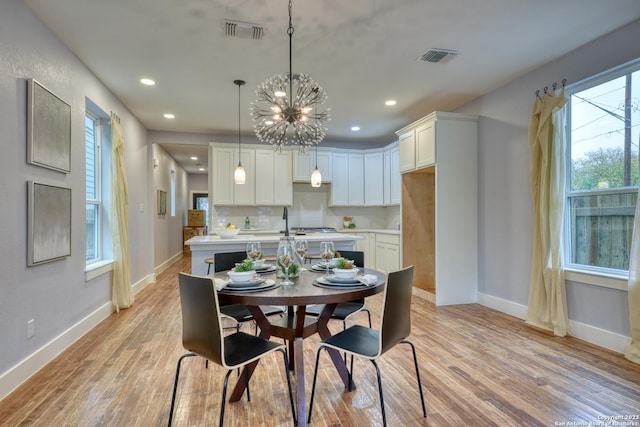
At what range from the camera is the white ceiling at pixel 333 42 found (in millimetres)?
2482

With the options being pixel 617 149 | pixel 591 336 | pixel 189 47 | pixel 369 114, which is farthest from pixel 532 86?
pixel 189 47

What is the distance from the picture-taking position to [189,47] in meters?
3.03

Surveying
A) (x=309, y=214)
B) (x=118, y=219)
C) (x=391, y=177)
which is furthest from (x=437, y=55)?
A: (x=309, y=214)

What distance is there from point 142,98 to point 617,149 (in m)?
5.14

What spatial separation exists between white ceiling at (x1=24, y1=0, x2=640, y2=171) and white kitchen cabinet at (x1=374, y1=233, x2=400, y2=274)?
7.34 ft

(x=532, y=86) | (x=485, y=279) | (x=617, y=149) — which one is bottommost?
(x=485, y=279)

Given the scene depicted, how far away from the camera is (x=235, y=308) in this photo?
2580 mm

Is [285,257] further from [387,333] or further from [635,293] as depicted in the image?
[635,293]

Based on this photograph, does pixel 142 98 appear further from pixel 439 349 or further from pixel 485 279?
pixel 485 279

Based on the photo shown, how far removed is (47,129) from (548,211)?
14.6 feet

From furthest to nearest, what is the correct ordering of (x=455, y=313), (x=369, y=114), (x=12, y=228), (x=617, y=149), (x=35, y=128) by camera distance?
(x=369, y=114) < (x=455, y=313) < (x=617, y=149) < (x=35, y=128) < (x=12, y=228)

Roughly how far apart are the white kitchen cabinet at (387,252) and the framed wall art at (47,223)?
4206 millimetres

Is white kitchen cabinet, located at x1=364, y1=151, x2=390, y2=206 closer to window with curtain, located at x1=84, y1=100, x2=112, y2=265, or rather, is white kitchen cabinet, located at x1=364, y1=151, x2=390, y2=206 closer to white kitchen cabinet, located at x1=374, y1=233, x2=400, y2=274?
white kitchen cabinet, located at x1=374, y1=233, x2=400, y2=274

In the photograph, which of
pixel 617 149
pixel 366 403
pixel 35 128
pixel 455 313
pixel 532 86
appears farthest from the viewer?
pixel 455 313
